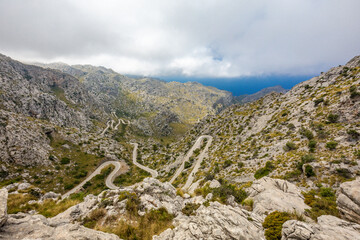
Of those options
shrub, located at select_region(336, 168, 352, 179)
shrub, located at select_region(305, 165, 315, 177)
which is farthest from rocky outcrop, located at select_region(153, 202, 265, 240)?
shrub, located at select_region(336, 168, 352, 179)

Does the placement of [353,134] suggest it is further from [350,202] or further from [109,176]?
[109,176]

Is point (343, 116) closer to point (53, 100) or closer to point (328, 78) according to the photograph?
point (328, 78)

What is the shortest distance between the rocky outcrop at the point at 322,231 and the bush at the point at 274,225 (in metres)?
1.05

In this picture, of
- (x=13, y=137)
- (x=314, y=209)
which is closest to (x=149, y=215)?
(x=314, y=209)

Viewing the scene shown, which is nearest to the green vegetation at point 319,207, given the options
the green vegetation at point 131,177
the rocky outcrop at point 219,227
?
the rocky outcrop at point 219,227

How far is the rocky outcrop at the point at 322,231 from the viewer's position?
9.12m

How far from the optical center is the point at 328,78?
68750mm

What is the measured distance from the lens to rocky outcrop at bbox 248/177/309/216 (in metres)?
15.2

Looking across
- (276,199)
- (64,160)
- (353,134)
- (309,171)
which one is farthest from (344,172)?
(64,160)

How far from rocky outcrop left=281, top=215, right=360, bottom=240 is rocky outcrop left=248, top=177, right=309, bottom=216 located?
4627 millimetres

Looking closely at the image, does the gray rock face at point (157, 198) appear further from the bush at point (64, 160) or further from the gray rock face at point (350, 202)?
the bush at point (64, 160)

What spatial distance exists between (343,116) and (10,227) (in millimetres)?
61543

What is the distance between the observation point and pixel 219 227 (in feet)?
36.4

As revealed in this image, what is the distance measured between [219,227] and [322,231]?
23.7 feet
